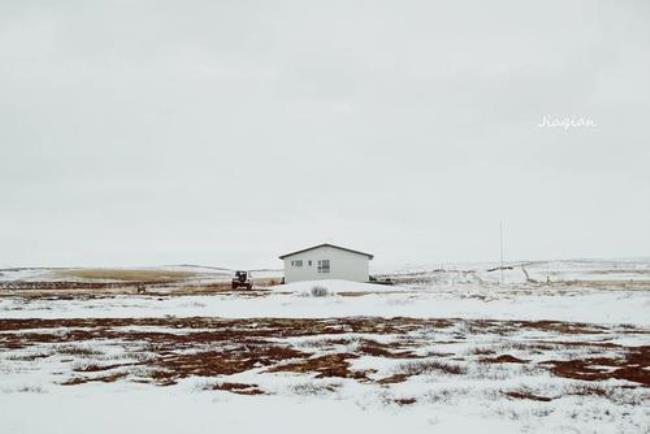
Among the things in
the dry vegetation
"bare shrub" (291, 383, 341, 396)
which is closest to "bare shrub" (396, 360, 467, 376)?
the dry vegetation

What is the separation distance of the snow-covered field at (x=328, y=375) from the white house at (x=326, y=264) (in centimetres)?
3504

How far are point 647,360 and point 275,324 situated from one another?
15.8 meters

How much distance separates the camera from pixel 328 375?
41.5ft

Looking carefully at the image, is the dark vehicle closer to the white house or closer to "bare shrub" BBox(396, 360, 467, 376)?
the white house

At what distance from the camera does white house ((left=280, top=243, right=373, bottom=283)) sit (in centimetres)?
6188

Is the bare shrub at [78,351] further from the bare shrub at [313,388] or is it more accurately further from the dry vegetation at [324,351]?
the bare shrub at [313,388]

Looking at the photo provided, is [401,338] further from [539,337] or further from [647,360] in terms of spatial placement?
[647,360]

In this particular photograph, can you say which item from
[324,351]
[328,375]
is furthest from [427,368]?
[324,351]

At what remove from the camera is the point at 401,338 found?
19797 millimetres

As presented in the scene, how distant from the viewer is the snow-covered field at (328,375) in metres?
8.93

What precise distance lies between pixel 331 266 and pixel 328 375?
1941 inches

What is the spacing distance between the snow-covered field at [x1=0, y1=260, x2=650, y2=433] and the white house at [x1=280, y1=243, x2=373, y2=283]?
1379 inches

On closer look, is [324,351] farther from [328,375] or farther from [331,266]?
[331,266]

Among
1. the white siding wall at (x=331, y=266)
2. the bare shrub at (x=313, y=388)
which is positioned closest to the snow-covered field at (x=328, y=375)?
the bare shrub at (x=313, y=388)
